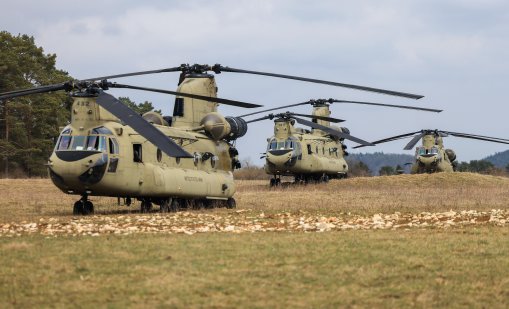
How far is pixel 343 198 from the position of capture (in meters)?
38.3

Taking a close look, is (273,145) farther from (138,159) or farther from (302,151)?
(138,159)

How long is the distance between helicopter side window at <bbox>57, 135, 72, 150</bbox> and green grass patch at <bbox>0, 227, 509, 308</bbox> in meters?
8.89

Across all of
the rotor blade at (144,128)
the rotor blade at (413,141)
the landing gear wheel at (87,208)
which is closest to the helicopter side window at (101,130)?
the rotor blade at (144,128)

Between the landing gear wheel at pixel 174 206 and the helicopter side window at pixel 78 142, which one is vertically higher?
the helicopter side window at pixel 78 142

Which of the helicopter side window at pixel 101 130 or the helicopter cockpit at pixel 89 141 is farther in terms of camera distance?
the helicopter side window at pixel 101 130

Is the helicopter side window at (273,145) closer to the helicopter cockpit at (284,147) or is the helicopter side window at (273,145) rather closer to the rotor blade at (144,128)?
the helicopter cockpit at (284,147)

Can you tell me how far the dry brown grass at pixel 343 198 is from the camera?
2888 cm

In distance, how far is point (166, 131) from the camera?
96.1 feet

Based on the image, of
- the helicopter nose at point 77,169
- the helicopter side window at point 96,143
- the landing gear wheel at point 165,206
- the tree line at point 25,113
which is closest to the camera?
the helicopter nose at point 77,169

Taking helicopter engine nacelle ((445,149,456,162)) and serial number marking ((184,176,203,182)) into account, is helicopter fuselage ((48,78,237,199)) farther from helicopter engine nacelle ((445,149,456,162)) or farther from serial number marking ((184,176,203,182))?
helicopter engine nacelle ((445,149,456,162))

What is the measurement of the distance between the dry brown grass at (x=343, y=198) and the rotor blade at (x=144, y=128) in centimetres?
437

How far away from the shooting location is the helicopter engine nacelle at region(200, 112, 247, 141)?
32438 millimetres

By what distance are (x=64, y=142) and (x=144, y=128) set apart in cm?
549

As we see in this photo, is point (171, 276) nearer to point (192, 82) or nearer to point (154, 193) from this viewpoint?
point (154, 193)
